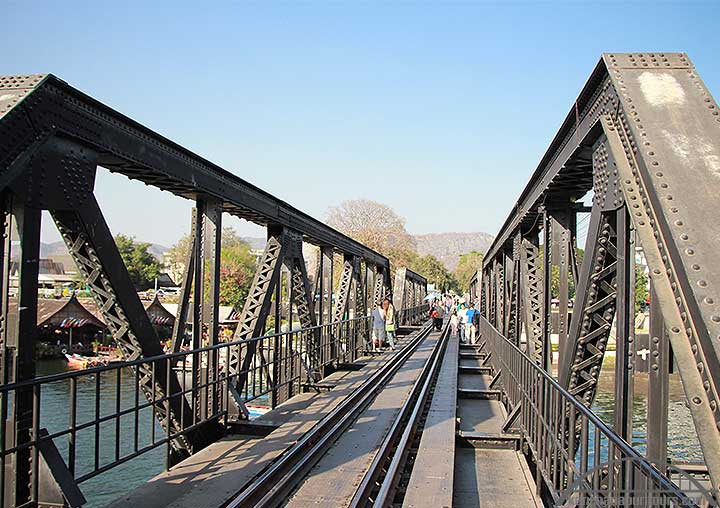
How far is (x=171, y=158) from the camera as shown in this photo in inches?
287

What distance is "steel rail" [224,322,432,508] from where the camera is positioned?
600 cm

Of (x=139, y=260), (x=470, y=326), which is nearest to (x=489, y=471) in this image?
(x=470, y=326)

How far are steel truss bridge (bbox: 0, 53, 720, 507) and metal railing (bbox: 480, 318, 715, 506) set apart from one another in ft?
0.07

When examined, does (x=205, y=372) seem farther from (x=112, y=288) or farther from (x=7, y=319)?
(x=7, y=319)

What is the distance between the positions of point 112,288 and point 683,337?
189 inches

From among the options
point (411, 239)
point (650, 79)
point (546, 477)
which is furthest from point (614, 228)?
point (411, 239)

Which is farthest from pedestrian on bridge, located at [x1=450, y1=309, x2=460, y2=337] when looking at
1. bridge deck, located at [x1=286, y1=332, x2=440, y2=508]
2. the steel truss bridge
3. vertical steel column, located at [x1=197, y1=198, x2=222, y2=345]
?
vertical steel column, located at [x1=197, y1=198, x2=222, y2=345]

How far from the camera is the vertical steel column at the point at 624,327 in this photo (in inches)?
179

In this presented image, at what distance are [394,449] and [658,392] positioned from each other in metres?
5.23

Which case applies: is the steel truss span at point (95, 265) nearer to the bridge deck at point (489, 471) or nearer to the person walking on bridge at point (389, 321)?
the bridge deck at point (489, 471)

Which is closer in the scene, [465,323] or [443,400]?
[443,400]

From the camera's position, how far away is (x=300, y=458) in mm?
7488

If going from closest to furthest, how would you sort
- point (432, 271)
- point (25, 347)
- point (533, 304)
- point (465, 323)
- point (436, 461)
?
1. point (25, 347)
2. point (436, 461)
3. point (533, 304)
4. point (465, 323)
5. point (432, 271)

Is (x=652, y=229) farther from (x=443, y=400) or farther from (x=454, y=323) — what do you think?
(x=454, y=323)
